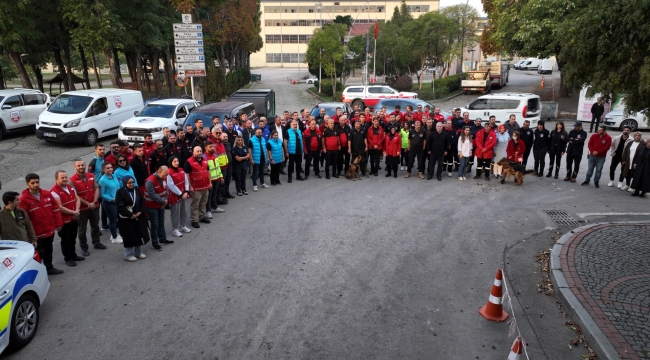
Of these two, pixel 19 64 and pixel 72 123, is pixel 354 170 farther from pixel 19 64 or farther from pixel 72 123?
pixel 19 64

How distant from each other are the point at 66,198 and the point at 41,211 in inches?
22.0

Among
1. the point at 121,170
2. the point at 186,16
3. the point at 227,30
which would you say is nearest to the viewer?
the point at 121,170

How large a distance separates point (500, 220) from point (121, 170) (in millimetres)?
7684

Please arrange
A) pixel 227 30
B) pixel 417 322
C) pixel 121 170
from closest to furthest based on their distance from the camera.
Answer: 1. pixel 417 322
2. pixel 121 170
3. pixel 227 30

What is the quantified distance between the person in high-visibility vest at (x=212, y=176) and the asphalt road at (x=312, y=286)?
0.51 meters

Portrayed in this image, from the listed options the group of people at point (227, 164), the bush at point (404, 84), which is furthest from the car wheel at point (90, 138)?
the bush at point (404, 84)

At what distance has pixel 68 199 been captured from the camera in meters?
7.43

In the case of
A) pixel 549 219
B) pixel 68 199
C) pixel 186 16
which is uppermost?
pixel 186 16

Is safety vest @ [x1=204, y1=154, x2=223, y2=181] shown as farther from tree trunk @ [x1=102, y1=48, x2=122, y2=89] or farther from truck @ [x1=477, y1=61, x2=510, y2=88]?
truck @ [x1=477, y1=61, x2=510, y2=88]

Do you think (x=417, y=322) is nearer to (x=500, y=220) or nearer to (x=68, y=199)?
(x=500, y=220)

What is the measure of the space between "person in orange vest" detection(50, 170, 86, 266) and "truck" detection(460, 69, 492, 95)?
3391 centimetres

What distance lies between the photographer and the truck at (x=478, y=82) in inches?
1438

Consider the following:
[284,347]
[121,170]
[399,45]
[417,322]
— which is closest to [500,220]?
[417,322]

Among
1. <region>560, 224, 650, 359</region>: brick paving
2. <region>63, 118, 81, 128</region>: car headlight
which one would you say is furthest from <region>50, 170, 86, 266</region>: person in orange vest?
<region>63, 118, 81, 128</region>: car headlight
